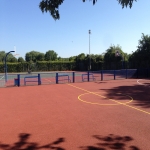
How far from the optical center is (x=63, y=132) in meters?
5.59

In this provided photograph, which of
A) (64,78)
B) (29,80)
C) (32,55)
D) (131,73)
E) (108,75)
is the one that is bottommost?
(29,80)

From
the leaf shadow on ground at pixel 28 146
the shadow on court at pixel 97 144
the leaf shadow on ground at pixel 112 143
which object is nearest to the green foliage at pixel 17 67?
the shadow on court at pixel 97 144

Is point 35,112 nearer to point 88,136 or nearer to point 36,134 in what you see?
point 36,134

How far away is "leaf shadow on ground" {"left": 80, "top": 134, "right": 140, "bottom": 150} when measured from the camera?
4.53 metres

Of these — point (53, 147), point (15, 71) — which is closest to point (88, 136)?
point (53, 147)

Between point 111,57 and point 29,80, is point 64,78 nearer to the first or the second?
point 29,80

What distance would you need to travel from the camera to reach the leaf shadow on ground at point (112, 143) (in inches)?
178

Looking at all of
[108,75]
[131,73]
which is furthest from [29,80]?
[131,73]

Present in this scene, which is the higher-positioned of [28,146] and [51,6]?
[51,6]

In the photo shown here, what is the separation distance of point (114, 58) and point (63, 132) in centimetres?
3640

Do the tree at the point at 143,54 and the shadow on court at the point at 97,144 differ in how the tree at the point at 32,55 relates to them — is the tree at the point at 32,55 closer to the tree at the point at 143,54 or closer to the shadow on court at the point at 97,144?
the tree at the point at 143,54

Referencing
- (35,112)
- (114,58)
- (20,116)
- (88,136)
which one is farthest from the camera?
(114,58)

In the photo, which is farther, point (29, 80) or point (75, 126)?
point (29, 80)

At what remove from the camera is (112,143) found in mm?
4770
